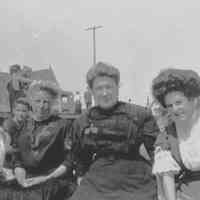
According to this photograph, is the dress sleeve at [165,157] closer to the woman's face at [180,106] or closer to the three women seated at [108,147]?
the three women seated at [108,147]

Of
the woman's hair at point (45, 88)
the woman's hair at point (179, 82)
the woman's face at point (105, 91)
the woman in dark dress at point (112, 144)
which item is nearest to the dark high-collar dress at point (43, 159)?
the woman's hair at point (45, 88)

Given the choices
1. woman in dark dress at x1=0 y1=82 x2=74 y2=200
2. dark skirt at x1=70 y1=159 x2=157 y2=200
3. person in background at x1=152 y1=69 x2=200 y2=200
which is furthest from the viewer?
woman in dark dress at x1=0 y1=82 x2=74 y2=200

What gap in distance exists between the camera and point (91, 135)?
287 cm

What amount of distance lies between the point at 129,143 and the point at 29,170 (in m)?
0.92

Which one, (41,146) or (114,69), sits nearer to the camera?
(114,69)

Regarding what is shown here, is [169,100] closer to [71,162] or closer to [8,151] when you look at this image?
[71,162]

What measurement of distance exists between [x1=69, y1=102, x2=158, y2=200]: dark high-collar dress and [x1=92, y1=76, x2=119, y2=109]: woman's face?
0.21ft

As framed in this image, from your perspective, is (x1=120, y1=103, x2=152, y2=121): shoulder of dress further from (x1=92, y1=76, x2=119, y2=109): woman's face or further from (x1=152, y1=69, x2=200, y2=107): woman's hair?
(x1=152, y1=69, x2=200, y2=107): woman's hair

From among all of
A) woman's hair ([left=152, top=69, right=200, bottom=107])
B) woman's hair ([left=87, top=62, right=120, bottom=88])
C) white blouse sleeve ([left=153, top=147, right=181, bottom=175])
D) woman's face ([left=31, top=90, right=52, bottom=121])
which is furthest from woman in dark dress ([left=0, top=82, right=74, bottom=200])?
woman's hair ([left=152, top=69, right=200, bottom=107])

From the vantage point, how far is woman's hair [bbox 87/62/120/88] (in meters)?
2.87

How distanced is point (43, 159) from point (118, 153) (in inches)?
27.7

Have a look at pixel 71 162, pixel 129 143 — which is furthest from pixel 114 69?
pixel 71 162

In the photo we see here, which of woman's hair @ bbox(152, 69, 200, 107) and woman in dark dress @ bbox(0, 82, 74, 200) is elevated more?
woman's hair @ bbox(152, 69, 200, 107)

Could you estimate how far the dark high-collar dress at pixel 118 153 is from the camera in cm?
271
